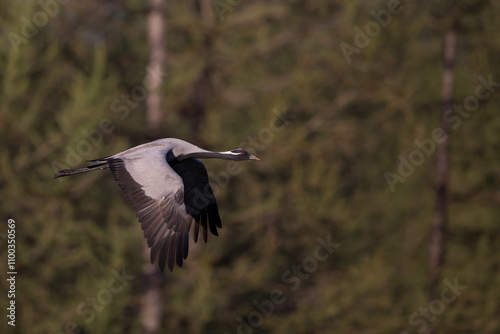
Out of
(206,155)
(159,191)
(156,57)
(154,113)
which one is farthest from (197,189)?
(156,57)

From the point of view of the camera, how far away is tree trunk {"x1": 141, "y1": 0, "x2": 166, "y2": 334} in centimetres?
1583

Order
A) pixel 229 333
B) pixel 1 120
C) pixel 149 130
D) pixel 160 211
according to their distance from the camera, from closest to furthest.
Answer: pixel 160 211 < pixel 1 120 < pixel 149 130 < pixel 229 333

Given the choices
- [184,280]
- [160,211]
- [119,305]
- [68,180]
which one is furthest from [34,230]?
[160,211]

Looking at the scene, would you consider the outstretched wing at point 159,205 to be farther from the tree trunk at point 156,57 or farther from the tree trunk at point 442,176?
the tree trunk at point 442,176

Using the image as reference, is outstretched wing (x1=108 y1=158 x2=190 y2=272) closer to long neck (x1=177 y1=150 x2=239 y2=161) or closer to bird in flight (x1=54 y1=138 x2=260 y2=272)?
bird in flight (x1=54 y1=138 x2=260 y2=272)

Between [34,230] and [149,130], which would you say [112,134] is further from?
[34,230]

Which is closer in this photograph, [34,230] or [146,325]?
[34,230]

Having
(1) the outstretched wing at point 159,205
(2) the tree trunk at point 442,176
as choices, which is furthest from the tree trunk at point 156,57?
(1) the outstretched wing at point 159,205

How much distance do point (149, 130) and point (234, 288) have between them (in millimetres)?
3871

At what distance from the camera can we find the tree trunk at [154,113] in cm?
1583

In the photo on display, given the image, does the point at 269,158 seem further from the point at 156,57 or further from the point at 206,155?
the point at 206,155

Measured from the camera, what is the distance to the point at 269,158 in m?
16.5

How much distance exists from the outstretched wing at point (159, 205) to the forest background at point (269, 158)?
22.4 ft

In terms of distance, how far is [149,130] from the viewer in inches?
622
